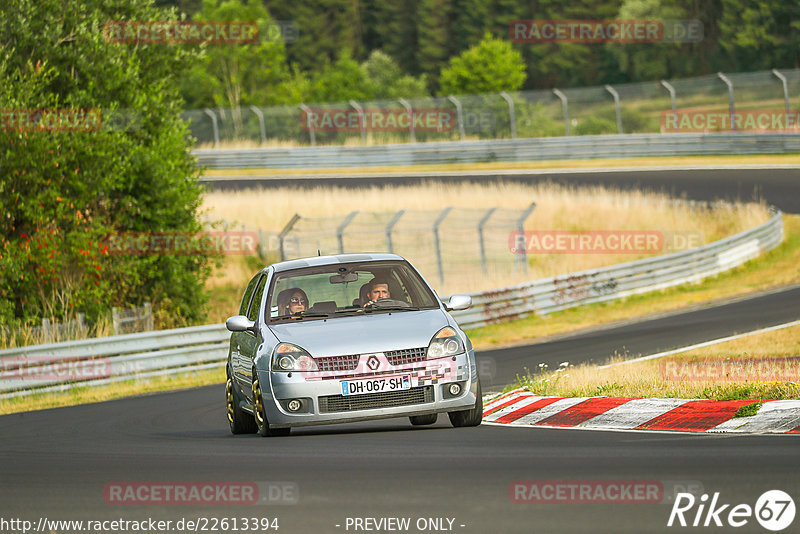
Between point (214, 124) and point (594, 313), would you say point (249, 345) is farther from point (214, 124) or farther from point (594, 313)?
point (214, 124)

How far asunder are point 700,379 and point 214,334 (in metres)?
11.1

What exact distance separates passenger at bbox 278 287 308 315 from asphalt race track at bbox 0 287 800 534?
3.51ft

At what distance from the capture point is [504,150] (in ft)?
149

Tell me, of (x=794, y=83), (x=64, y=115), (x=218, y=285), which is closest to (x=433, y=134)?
(x=794, y=83)

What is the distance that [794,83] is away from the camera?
130 feet

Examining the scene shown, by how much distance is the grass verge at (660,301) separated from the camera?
23.3 meters

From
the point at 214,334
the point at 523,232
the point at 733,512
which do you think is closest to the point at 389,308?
the point at 733,512

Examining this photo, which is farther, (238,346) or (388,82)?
(388,82)

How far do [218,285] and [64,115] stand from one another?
8950 millimetres

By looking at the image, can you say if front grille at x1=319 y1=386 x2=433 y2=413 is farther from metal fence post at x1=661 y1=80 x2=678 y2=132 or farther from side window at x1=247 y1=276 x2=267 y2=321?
metal fence post at x1=661 y1=80 x2=678 y2=132

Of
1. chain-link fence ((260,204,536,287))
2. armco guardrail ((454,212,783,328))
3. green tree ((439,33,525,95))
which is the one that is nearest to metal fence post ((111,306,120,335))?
chain-link fence ((260,204,536,287))

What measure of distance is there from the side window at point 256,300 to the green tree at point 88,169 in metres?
11.7

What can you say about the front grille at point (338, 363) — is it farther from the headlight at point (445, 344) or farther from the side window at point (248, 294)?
the side window at point (248, 294)

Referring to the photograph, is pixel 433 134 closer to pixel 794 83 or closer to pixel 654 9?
pixel 794 83
